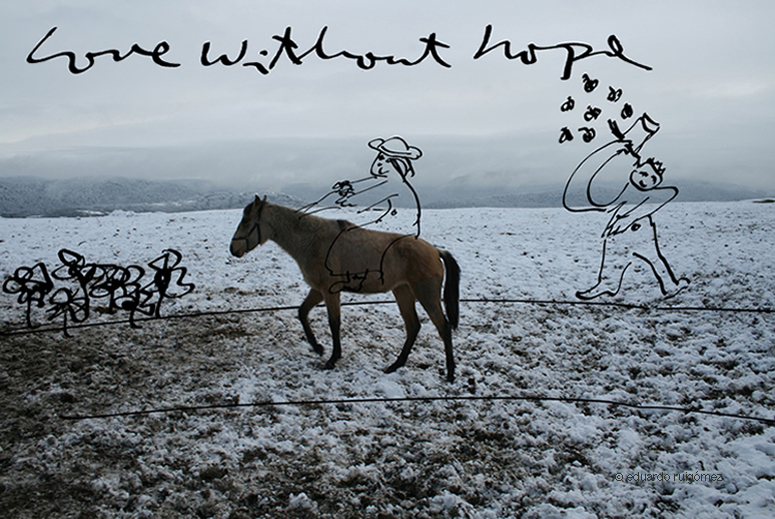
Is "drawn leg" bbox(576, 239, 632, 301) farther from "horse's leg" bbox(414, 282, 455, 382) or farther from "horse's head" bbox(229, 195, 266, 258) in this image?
"horse's head" bbox(229, 195, 266, 258)

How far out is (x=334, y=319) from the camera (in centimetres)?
523

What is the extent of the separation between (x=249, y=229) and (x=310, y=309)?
127 centimetres

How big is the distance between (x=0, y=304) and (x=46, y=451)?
4.40m

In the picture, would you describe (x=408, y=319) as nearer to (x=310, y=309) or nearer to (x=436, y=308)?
(x=436, y=308)

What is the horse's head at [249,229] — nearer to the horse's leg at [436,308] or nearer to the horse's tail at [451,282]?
the horse's leg at [436,308]

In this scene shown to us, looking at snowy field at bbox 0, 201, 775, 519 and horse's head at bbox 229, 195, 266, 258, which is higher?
horse's head at bbox 229, 195, 266, 258

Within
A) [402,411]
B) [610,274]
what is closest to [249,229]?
[402,411]

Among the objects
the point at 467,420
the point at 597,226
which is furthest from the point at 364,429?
the point at 597,226

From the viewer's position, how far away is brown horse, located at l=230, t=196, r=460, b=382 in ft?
15.8

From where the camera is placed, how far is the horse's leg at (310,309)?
546 centimetres

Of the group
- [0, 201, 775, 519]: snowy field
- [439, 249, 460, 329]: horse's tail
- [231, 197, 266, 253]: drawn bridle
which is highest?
[231, 197, 266, 253]: drawn bridle

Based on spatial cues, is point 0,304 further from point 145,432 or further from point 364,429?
point 364,429

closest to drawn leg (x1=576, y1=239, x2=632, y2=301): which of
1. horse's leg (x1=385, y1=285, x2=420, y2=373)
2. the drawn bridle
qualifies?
horse's leg (x1=385, y1=285, x2=420, y2=373)

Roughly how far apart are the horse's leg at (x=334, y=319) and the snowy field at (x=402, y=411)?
0.16 m
